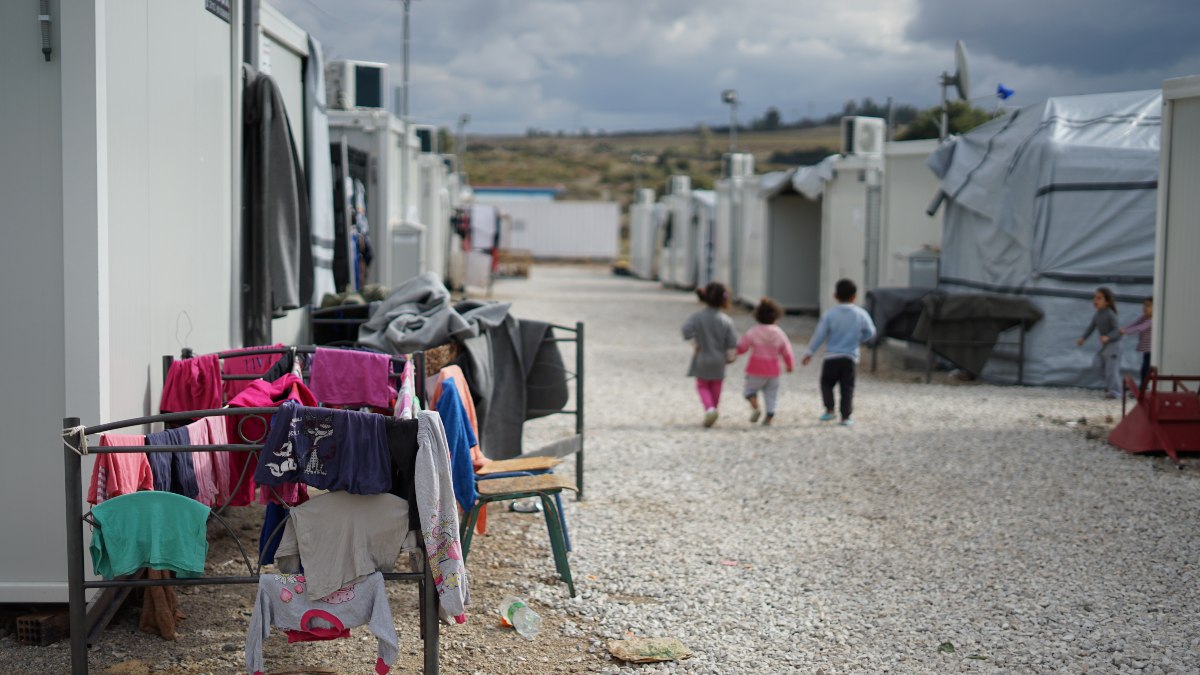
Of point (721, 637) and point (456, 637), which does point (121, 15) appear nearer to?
point (456, 637)

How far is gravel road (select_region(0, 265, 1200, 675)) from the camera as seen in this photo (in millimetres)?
4219

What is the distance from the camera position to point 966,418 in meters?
9.59

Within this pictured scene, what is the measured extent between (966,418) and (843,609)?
Result: 5.24 m

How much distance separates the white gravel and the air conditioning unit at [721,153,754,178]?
1405cm

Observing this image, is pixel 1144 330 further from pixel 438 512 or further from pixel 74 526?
pixel 74 526

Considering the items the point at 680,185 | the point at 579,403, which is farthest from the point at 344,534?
the point at 680,185

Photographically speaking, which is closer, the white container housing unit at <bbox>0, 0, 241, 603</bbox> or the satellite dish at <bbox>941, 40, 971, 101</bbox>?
the white container housing unit at <bbox>0, 0, 241, 603</bbox>

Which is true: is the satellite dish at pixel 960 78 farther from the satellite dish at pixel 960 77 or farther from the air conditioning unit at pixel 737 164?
the air conditioning unit at pixel 737 164

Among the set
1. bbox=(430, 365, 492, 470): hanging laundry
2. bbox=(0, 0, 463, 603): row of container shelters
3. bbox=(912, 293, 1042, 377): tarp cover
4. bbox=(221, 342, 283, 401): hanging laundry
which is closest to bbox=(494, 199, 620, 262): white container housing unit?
bbox=(912, 293, 1042, 377): tarp cover

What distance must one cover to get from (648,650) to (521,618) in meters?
0.59

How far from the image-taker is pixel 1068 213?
1122 centimetres

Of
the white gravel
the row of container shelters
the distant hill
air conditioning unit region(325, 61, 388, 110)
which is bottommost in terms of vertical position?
the white gravel

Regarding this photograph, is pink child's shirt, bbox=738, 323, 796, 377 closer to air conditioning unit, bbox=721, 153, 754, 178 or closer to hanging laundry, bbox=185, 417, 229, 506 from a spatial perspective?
hanging laundry, bbox=185, 417, 229, 506

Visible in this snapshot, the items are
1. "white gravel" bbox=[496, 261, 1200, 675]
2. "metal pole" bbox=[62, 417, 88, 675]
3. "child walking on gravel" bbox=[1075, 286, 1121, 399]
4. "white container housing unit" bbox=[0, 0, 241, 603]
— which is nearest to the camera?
"metal pole" bbox=[62, 417, 88, 675]
